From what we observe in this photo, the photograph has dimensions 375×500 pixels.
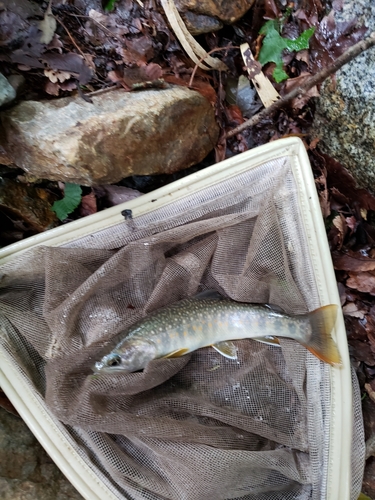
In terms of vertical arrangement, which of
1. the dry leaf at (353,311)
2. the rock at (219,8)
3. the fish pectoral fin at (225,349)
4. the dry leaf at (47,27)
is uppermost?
the rock at (219,8)

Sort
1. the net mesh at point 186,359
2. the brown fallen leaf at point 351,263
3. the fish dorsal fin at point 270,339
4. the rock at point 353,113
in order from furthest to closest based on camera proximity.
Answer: the brown fallen leaf at point 351,263
the rock at point 353,113
the fish dorsal fin at point 270,339
the net mesh at point 186,359

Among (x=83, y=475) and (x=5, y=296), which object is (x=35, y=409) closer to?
(x=83, y=475)

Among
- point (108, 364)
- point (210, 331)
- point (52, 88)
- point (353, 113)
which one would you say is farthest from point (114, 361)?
point (353, 113)

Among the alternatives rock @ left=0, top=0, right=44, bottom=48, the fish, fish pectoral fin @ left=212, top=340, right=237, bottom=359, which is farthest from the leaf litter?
fish pectoral fin @ left=212, top=340, right=237, bottom=359

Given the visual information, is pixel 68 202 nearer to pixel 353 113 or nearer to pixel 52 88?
pixel 52 88

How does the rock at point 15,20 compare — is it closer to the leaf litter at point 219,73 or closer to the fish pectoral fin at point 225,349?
the leaf litter at point 219,73

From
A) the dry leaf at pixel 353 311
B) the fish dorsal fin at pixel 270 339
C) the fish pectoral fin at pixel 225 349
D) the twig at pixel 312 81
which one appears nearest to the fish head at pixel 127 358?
the fish pectoral fin at pixel 225 349

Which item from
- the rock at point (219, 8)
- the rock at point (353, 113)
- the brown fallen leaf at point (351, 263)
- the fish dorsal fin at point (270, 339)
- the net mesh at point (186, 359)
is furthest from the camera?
the brown fallen leaf at point (351, 263)

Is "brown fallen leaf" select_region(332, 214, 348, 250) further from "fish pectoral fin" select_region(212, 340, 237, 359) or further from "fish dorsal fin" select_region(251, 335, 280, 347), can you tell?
"fish pectoral fin" select_region(212, 340, 237, 359)
